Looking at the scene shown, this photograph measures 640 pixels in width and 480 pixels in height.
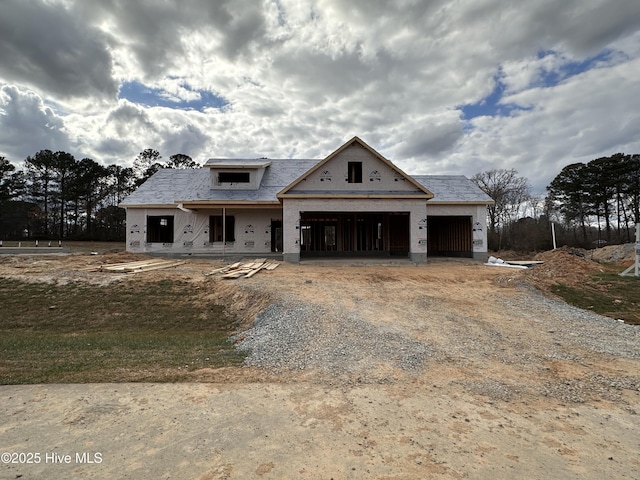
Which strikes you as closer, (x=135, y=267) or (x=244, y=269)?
(x=244, y=269)

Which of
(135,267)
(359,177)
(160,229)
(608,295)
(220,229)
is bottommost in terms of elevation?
(608,295)

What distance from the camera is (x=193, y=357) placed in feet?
20.7

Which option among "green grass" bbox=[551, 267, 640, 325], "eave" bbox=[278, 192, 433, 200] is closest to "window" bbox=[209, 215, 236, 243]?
"eave" bbox=[278, 192, 433, 200]

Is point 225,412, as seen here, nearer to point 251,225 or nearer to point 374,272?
point 374,272

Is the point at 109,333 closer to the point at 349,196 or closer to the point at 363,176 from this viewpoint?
the point at 349,196

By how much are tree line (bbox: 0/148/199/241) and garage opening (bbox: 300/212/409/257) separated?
3016cm

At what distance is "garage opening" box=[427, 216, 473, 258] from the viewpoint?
20750mm

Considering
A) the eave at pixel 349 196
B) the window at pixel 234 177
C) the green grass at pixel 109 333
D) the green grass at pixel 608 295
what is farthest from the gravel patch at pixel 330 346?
the window at pixel 234 177

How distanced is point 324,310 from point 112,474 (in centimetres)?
637

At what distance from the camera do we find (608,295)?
10867 mm

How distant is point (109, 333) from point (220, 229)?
1195cm

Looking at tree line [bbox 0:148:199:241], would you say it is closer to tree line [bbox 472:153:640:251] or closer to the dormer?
the dormer

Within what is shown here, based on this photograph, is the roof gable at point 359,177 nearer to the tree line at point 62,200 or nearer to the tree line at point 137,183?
the tree line at point 137,183

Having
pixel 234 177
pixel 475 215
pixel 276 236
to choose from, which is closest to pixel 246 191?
pixel 234 177
